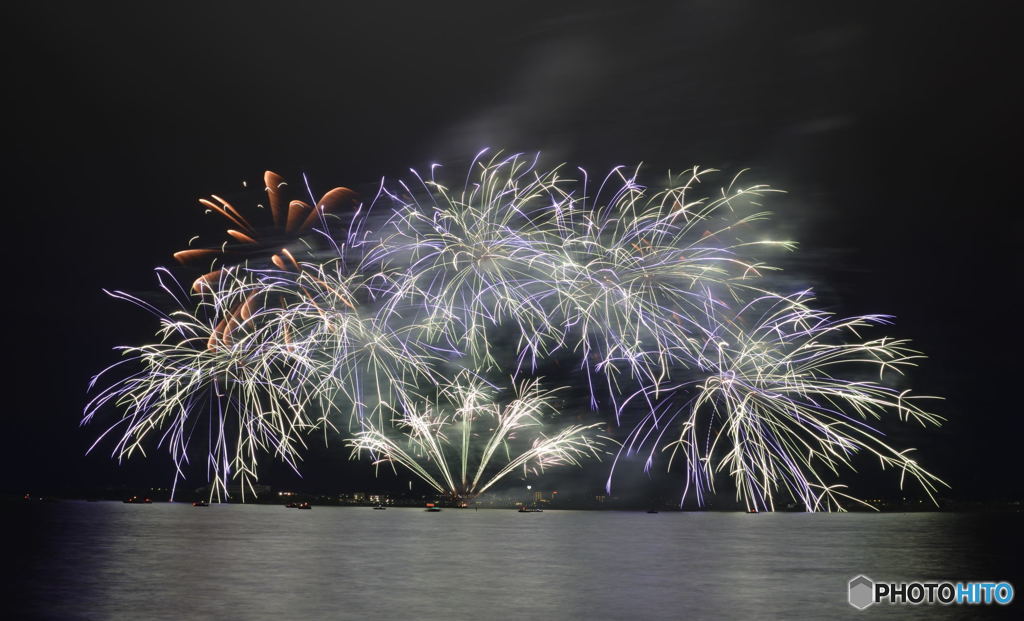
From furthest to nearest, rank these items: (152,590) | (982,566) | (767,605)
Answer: (982,566)
(152,590)
(767,605)

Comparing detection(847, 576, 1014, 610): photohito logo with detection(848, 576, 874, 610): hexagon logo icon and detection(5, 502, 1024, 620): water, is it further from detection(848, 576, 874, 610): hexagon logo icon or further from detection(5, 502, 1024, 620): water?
detection(5, 502, 1024, 620): water

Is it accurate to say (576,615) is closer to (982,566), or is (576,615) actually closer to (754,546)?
(982,566)

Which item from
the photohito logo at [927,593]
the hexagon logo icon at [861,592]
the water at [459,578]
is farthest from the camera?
the photohito logo at [927,593]

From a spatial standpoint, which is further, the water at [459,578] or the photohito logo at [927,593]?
the photohito logo at [927,593]

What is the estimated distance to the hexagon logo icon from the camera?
973 inches

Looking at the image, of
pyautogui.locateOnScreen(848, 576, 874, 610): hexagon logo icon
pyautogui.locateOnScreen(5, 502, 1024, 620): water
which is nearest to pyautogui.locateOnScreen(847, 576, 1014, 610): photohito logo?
pyautogui.locateOnScreen(848, 576, 874, 610): hexagon logo icon

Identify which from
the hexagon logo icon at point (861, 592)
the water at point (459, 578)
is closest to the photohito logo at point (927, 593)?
the hexagon logo icon at point (861, 592)

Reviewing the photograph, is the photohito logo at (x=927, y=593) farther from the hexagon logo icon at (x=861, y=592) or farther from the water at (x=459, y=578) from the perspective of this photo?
the water at (x=459, y=578)

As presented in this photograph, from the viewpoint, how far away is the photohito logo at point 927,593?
83.0 ft

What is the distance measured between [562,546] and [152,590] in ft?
94.8

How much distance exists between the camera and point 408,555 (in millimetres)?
41188

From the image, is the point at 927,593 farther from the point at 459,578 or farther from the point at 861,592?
the point at 459,578

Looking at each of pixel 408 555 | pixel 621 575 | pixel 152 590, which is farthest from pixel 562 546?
pixel 152 590

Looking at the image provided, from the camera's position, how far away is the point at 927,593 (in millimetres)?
27266
